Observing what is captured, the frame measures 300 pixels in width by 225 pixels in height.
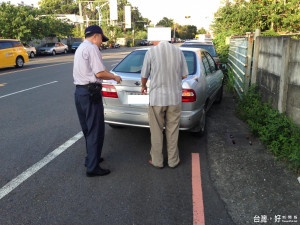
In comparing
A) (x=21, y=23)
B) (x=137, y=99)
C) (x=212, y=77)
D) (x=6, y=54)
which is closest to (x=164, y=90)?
(x=137, y=99)

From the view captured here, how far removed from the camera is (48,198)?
3.37m

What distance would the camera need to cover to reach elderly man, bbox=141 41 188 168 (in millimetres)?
3812

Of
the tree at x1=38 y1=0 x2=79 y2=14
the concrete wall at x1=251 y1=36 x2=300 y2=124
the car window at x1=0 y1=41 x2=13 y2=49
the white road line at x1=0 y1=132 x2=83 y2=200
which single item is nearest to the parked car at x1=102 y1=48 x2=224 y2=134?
the white road line at x1=0 y1=132 x2=83 y2=200

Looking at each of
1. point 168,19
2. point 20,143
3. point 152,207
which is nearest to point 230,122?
point 152,207

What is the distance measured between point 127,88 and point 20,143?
7.07ft

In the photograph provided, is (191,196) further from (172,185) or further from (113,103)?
(113,103)

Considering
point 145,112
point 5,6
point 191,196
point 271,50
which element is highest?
point 5,6

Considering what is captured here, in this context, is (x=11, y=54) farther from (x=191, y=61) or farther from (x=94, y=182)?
(x=94, y=182)

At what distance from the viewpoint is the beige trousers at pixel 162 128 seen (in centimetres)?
403

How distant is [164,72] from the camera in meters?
3.82

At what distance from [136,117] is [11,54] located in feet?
52.3

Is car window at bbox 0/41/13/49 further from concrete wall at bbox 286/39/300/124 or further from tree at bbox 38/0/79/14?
tree at bbox 38/0/79/14

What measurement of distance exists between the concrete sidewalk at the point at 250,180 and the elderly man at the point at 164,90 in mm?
765

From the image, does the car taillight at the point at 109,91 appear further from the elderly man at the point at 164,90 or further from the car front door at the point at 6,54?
the car front door at the point at 6,54
